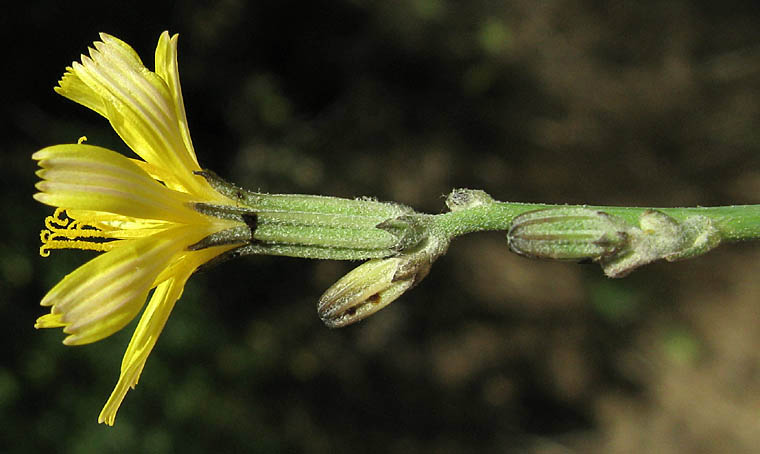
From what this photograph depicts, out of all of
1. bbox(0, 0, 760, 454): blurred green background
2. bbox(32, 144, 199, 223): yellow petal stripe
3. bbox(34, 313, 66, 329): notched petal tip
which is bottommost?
bbox(34, 313, 66, 329): notched petal tip

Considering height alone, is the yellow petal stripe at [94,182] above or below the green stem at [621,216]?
below

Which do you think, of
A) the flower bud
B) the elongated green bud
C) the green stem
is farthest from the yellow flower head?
the elongated green bud

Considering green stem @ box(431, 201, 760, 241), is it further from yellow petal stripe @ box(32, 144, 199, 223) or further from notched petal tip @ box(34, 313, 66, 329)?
notched petal tip @ box(34, 313, 66, 329)

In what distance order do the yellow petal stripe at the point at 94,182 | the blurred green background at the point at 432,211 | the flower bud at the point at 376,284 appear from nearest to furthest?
the yellow petal stripe at the point at 94,182 → the flower bud at the point at 376,284 → the blurred green background at the point at 432,211

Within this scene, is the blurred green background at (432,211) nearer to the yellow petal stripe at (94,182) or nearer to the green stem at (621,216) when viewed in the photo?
the yellow petal stripe at (94,182)

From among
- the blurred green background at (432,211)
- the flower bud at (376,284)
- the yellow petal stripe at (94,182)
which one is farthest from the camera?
the blurred green background at (432,211)

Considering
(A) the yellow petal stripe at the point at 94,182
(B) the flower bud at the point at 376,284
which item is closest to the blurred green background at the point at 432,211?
(A) the yellow petal stripe at the point at 94,182
